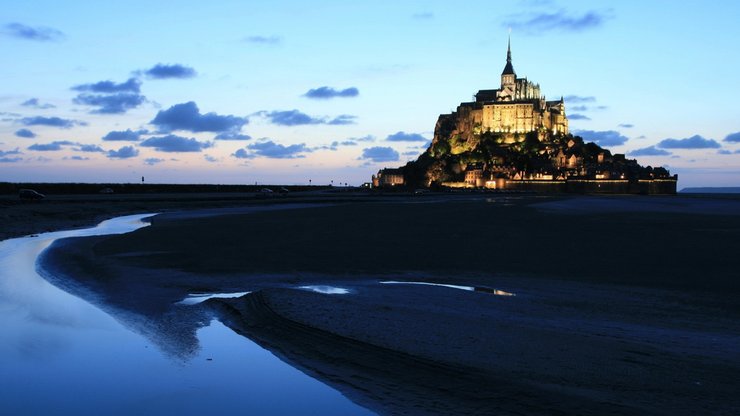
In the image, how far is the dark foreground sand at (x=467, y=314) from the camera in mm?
5156

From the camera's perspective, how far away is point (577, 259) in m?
14.7

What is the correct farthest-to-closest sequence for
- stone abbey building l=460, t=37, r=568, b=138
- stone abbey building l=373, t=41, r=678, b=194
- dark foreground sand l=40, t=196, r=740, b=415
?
1. stone abbey building l=460, t=37, r=568, b=138
2. stone abbey building l=373, t=41, r=678, b=194
3. dark foreground sand l=40, t=196, r=740, b=415

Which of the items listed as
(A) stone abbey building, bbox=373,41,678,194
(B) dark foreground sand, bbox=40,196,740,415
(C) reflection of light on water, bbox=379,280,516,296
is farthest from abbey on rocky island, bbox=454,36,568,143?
(C) reflection of light on water, bbox=379,280,516,296

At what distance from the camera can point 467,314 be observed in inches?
320

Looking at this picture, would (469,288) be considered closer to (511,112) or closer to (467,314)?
(467,314)

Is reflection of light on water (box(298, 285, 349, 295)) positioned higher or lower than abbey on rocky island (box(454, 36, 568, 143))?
lower

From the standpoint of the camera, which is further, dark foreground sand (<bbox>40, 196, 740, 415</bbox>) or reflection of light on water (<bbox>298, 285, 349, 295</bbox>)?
reflection of light on water (<bbox>298, 285, 349, 295</bbox>)

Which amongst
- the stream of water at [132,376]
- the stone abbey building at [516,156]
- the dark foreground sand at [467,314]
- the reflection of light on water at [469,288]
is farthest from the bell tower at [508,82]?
the stream of water at [132,376]

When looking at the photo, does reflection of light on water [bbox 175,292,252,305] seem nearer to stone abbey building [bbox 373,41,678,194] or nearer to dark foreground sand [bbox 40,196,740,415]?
dark foreground sand [bbox 40,196,740,415]

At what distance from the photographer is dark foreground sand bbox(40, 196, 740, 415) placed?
5156 mm

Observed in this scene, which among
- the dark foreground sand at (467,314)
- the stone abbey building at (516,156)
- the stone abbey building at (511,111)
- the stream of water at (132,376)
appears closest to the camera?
the dark foreground sand at (467,314)

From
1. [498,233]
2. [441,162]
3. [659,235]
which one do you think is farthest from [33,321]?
[441,162]

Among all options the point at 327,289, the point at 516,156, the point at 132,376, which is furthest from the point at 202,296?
the point at 516,156

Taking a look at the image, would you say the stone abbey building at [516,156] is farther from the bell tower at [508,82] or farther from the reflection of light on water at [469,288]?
the reflection of light on water at [469,288]
